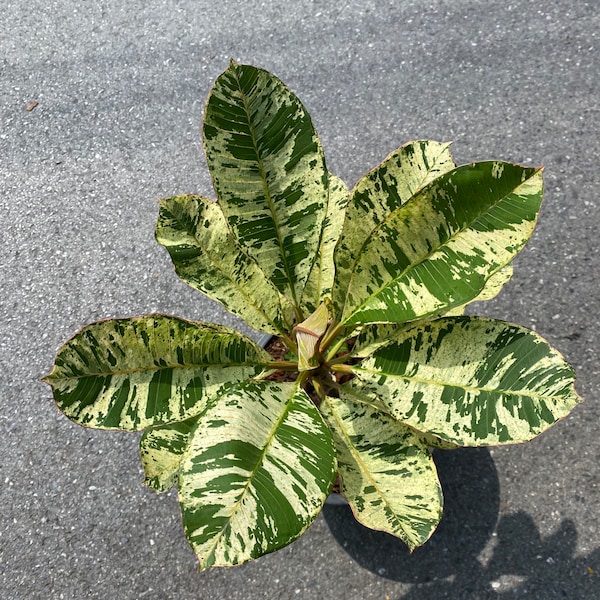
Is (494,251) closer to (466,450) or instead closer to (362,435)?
(362,435)

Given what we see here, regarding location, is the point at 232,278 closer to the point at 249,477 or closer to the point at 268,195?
the point at 268,195

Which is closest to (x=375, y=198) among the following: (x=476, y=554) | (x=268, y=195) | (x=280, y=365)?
(x=268, y=195)

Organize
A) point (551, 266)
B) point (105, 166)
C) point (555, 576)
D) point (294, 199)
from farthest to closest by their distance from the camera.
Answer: point (105, 166) → point (551, 266) → point (555, 576) → point (294, 199)

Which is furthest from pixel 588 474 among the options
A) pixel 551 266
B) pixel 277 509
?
pixel 277 509

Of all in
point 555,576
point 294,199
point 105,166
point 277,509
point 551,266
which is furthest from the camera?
point 105,166

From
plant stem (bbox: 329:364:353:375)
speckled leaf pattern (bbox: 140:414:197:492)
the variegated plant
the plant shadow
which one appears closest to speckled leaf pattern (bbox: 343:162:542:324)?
the variegated plant

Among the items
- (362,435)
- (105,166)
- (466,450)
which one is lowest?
(466,450)

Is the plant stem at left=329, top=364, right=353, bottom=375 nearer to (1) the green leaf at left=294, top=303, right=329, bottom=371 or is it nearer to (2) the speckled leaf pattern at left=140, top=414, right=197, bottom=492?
(1) the green leaf at left=294, top=303, right=329, bottom=371

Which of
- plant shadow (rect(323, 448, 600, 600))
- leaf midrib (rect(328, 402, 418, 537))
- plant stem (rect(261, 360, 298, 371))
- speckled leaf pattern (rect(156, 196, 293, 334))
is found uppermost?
speckled leaf pattern (rect(156, 196, 293, 334))
